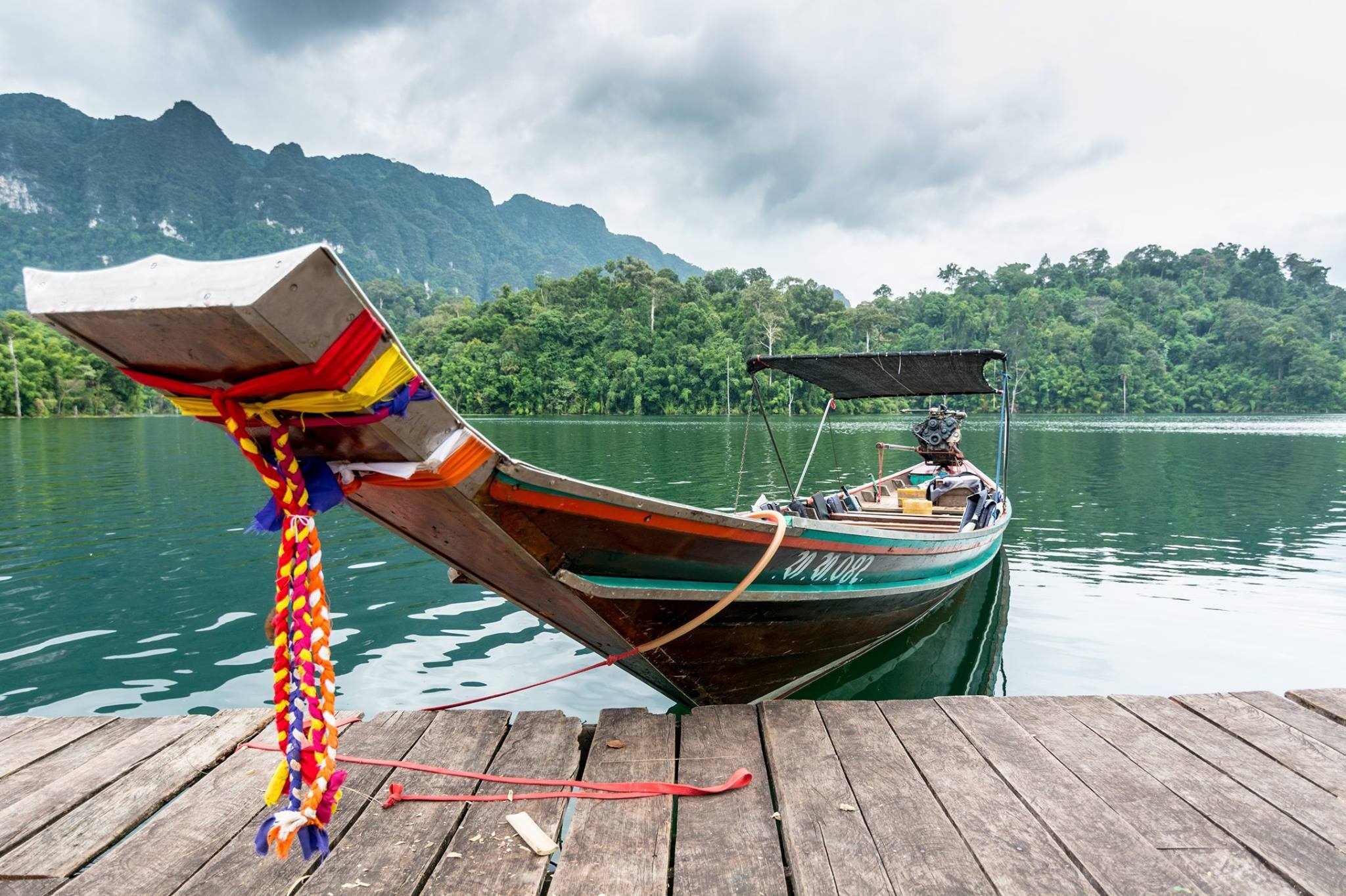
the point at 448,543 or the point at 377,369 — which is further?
the point at 448,543

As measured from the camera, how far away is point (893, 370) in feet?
26.9

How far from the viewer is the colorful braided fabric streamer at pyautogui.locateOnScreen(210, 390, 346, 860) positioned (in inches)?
70.1

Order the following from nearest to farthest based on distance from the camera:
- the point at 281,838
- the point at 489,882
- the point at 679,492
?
the point at 281,838
the point at 489,882
the point at 679,492

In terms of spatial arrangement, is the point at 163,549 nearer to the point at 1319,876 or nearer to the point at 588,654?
the point at 588,654

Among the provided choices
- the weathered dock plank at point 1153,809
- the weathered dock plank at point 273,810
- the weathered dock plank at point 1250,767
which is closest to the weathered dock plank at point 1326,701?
the weathered dock plank at point 1250,767

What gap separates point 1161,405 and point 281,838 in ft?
295

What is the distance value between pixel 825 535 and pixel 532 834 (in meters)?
2.16

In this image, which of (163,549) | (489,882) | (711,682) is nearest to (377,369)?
(489,882)

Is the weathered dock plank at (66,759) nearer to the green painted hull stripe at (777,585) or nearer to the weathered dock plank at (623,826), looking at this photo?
the weathered dock plank at (623,826)

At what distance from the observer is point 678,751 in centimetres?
290

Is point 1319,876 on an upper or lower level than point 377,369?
lower

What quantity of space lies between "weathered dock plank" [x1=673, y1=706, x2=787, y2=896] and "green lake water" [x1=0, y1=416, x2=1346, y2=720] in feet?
9.03

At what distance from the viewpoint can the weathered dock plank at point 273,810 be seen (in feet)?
6.73

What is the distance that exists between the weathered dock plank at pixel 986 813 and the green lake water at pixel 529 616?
266 cm
